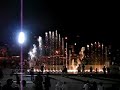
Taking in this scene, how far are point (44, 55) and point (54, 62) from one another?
641cm

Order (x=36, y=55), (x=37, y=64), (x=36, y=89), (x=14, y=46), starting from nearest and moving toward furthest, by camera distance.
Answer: (x=36, y=89)
(x=37, y=64)
(x=36, y=55)
(x=14, y=46)

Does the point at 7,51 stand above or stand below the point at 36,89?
above

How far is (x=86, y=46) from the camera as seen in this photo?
88.4 meters

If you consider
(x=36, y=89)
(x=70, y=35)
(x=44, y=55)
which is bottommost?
(x=36, y=89)

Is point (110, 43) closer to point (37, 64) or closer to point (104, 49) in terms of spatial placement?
point (104, 49)

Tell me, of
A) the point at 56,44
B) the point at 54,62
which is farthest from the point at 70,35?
the point at 54,62

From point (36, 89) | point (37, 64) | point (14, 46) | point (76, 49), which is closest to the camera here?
point (36, 89)

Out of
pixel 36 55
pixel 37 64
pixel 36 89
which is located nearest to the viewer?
pixel 36 89

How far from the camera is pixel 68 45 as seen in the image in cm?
8962

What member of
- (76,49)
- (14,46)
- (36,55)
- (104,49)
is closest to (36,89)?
(36,55)

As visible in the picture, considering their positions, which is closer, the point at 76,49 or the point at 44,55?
the point at 44,55

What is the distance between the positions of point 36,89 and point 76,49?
67.8m

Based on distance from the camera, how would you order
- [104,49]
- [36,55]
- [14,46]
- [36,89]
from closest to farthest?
[36,89]
[36,55]
[104,49]
[14,46]

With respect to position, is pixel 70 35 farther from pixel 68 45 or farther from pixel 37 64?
pixel 37 64
